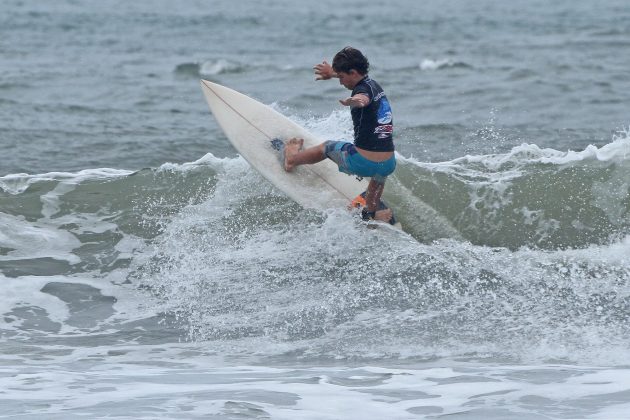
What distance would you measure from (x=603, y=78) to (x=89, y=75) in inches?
365

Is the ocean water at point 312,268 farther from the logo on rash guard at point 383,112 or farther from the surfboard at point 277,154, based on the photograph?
the logo on rash guard at point 383,112

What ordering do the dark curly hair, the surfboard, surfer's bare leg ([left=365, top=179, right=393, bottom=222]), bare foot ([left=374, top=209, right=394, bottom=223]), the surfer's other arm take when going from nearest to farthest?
the surfer's other arm < the dark curly hair < surfer's bare leg ([left=365, top=179, right=393, bottom=222]) < bare foot ([left=374, top=209, right=394, bottom=223]) < the surfboard

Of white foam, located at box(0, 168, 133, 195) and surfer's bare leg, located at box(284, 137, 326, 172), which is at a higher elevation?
surfer's bare leg, located at box(284, 137, 326, 172)

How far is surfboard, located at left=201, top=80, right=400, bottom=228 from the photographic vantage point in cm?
901

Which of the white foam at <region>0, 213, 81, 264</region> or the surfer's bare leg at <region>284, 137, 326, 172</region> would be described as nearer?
the surfer's bare leg at <region>284, 137, 326, 172</region>

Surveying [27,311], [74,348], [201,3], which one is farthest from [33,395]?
[201,3]

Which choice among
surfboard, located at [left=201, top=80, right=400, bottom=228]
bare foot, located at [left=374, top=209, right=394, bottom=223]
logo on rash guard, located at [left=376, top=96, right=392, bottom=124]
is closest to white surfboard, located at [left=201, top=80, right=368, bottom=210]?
surfboard, located at [left=201, top=80, right=400, bottom=228]

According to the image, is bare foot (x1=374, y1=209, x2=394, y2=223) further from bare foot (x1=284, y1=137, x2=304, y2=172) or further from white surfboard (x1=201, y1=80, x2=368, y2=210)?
bare foot (x1=284, y1=137, x2=304, y2=172)

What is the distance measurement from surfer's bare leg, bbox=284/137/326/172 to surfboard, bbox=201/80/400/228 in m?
0.12

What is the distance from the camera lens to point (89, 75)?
19203 millimetres

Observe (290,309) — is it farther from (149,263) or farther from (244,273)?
(149,263)

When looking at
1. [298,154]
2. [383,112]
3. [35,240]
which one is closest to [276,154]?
[298,154]

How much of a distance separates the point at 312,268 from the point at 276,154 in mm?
1336

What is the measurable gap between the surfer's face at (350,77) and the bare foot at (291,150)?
43.8 inches
